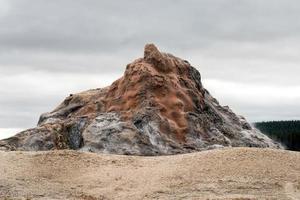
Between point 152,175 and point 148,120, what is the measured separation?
345 inches

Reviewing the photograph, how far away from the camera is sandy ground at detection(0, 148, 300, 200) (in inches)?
874

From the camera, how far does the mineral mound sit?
32.1 metres

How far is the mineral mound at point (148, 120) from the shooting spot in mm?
32125

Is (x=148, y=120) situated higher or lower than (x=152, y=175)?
higher

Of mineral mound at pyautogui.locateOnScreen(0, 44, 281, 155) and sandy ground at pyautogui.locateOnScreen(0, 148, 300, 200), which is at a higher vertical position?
mineral mound at pyautogui.locateOnScreen(0, 44, 281, 155)

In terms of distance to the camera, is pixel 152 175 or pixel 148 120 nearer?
pixel 152 175

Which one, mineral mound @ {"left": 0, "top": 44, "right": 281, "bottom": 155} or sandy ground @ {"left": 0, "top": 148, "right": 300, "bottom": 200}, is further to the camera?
mineral mound @ {"left": 0, "top": 44, "right": 281, "bottom": 155}

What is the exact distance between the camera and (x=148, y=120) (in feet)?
107

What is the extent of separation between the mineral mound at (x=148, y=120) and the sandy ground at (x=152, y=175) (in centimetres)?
561

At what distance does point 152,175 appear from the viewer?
2411 centimetres

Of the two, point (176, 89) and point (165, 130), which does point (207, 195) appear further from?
point (176, 89)

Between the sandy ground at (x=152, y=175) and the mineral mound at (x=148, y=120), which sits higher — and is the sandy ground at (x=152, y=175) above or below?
below

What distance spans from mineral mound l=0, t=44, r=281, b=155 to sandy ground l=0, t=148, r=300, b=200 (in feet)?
18.4

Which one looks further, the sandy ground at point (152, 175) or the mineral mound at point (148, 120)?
the mineral mound at point (148, 120)
